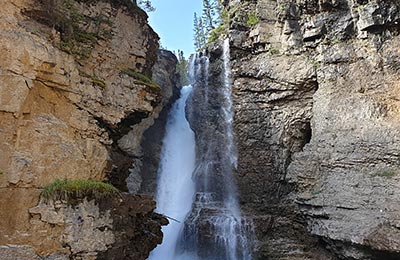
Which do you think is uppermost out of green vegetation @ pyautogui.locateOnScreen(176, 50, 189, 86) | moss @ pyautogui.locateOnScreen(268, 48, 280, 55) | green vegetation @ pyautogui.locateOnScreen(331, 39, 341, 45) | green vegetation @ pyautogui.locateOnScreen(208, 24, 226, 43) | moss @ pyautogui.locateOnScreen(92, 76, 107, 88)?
green vegetation @ pyautogui.locateOnScreen(176, 50, 189, 86)

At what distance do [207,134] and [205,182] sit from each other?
2752 millimetres

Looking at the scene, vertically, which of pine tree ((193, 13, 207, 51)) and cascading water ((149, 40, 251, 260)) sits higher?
pine tree ((193, 13, 207, 51))

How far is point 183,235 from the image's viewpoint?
13.8 metres

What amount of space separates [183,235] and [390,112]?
8930 millimetres

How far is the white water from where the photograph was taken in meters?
14.6

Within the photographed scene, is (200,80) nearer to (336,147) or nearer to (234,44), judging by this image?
(234,44)

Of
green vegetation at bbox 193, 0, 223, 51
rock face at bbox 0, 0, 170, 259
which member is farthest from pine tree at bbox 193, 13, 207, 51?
rock face at bbox 0, 0, 170, 259

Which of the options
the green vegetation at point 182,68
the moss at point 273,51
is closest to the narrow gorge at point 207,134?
the moss at point 273,51

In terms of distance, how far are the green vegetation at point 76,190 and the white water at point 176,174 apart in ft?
23.1

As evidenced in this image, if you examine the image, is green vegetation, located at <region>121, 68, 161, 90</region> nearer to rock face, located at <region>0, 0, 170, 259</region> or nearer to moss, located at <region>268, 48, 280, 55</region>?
rock face, located at <region>0, 0, 170, 259</region>

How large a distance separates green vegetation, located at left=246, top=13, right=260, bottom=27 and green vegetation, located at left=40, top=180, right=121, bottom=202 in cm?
1239

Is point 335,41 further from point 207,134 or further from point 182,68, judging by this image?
point 182,68

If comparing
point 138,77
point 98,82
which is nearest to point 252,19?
point 138,77

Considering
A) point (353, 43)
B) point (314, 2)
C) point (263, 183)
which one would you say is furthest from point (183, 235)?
point (314, 2)
